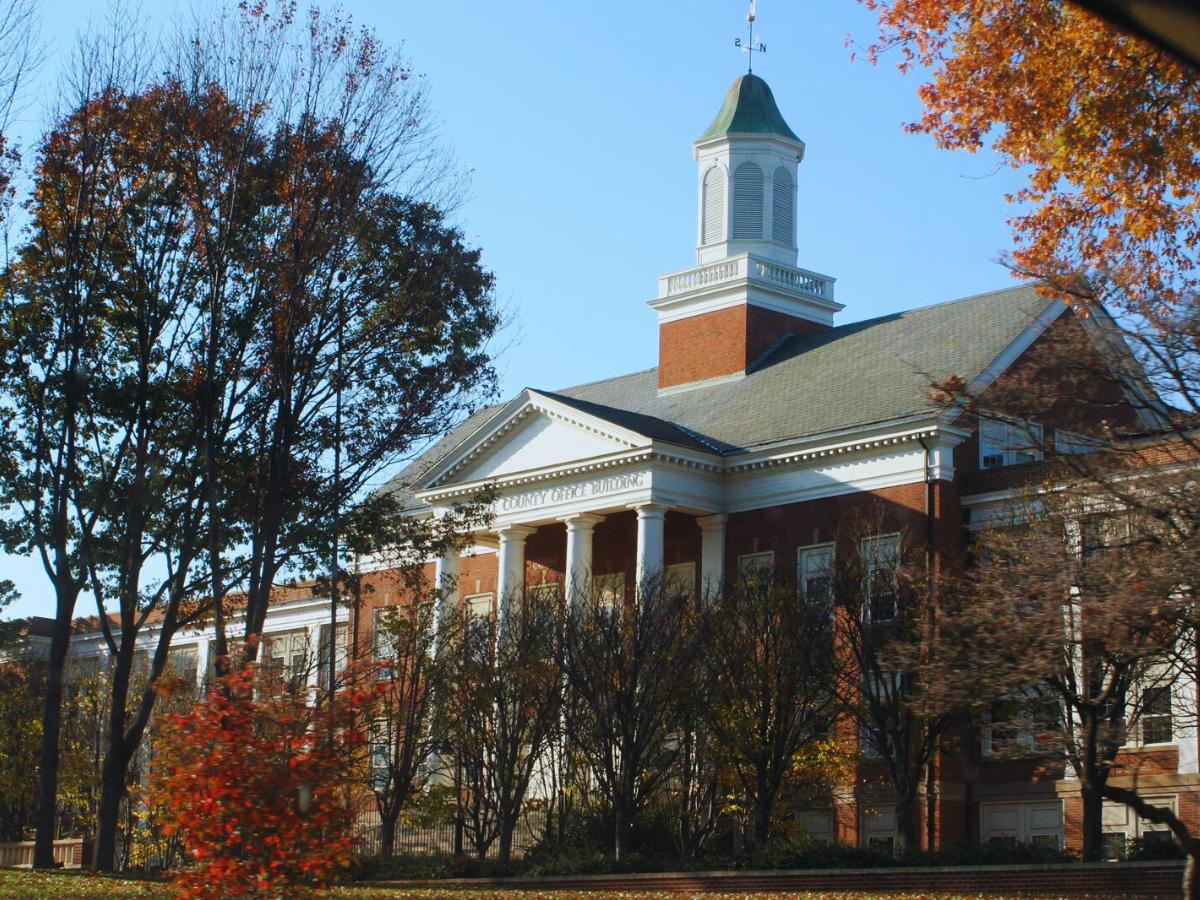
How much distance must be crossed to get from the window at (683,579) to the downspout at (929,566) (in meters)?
5.34

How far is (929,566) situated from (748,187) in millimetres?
20812

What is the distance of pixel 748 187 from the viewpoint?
49156 mm

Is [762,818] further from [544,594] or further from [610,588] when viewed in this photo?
[610,588]

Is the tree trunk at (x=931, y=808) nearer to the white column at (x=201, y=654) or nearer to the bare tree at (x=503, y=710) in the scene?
the bare tree at (x=503, y=710)

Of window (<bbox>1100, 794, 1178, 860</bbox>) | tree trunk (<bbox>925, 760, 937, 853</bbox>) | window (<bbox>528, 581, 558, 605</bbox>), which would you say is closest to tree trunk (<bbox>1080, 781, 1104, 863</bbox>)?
window (<bbox>1100, 794, 1178, 860</bbox>)

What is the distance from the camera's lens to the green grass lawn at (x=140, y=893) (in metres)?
19.8

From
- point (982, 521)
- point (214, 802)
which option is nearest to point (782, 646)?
point (982, 521)

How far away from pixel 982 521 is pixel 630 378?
17.8m

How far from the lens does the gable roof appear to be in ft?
131

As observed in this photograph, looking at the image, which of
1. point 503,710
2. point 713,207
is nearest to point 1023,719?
point 503,710

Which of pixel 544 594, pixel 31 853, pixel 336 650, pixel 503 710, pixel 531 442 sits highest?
pixel 531 442

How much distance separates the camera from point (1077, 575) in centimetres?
1306

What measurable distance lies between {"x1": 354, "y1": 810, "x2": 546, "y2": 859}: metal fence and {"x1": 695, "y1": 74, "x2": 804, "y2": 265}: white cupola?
19.3 metres

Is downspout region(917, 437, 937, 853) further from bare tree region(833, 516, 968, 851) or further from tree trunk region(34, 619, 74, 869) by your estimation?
tree trunk region(34, 619, 74, 869)
